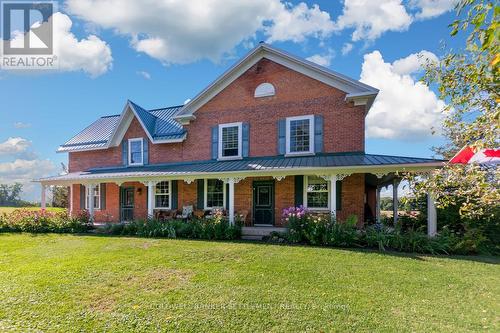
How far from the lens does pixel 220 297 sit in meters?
5.90

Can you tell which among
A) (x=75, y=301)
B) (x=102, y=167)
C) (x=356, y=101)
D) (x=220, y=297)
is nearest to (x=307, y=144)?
(x=356, y=101)

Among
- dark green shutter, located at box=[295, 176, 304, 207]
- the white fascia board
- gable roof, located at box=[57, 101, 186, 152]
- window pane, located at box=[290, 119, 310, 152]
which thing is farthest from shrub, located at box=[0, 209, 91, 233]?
window pane, located at box=[290, 119, 310, 152]

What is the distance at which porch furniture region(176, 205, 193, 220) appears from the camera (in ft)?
49.6

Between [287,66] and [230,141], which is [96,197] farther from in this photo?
[287,66]

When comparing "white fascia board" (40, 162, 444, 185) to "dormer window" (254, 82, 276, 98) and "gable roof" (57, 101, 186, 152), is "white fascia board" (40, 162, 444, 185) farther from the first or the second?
"dormer window" (254, 82, 276, 98)

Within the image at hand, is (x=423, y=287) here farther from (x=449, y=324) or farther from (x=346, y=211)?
(x=346, y=211)

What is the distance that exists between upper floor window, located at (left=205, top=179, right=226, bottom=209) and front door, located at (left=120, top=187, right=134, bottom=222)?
5.22 m

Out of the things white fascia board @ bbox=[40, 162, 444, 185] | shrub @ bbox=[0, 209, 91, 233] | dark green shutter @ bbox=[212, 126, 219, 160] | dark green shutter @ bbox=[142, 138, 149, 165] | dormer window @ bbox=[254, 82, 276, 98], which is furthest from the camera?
dark green shutter @ bbox=[142, 138, 149, 165]

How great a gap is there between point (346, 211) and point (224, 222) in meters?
5.35

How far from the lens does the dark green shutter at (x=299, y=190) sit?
13784 mm

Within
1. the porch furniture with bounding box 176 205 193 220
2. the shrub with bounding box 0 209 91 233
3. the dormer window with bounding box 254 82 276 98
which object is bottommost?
the shrub with bounding box 0 209 91 233

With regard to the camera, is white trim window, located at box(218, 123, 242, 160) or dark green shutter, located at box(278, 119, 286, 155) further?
white trim window, located at box(218, 123, 242, 160)

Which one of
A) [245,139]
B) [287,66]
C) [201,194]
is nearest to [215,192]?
[201,194]

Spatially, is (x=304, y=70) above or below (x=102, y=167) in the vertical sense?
above
